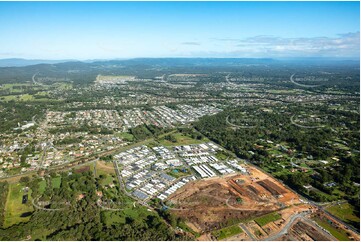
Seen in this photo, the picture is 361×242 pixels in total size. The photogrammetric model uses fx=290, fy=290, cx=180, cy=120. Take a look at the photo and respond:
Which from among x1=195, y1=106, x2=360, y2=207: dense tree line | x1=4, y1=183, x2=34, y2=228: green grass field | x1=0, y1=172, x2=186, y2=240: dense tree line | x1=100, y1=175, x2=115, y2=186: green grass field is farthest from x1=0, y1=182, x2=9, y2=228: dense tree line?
x1=195, y1=106, x2=360, y2=207: dense tree line

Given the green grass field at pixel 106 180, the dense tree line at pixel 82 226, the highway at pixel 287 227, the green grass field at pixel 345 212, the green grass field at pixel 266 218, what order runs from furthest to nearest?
1. the green grass field at pixel 106 180
2. the green grass field at pixel 345 212
3. the green grass field at pixel 266 218
4. the highway at pixel 287 227
5. the dense tree line at pixel 82 226

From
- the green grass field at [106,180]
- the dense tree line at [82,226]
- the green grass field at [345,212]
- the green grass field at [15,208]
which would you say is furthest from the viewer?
the green grass field at [106,180]

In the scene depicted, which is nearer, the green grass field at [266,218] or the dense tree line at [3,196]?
the green grass field at [266,218]

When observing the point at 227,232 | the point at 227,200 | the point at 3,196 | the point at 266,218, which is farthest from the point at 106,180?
the point at 266,218

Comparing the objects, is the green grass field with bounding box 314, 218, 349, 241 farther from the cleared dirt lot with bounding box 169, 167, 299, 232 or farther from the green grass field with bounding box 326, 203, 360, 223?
the cleared dirt lot with bounding box 169, 167, 299, 232

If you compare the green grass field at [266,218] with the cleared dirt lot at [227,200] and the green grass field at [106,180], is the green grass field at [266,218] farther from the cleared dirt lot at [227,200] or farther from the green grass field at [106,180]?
the green grass field at [106,180]

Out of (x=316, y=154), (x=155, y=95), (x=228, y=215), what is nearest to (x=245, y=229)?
(x=228, y=215)

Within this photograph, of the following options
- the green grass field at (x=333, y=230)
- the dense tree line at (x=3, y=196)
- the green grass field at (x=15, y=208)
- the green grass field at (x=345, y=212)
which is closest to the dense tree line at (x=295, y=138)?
the green grass field at (x=345, y=212)
